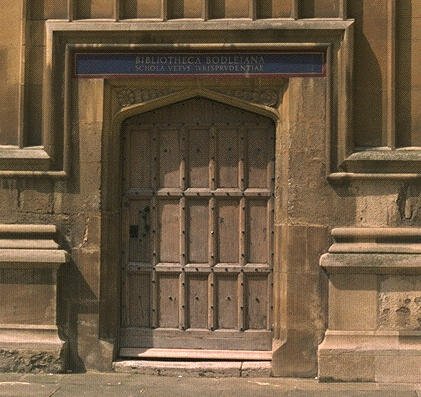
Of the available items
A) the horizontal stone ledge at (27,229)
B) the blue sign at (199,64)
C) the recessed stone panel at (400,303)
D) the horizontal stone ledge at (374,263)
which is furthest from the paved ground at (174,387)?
the blue sign at (199,64)

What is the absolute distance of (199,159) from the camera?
32.7ft

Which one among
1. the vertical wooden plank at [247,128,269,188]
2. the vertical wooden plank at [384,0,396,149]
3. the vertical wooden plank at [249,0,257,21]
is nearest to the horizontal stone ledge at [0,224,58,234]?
the vertical wooden plank at [247,128,269,188]

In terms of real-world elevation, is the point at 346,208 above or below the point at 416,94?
below

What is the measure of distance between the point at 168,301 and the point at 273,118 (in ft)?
7.50

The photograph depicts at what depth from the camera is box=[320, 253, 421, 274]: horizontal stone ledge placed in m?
9.36

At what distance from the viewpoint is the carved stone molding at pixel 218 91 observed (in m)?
9.76

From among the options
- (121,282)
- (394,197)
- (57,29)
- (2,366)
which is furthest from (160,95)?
(2,366)

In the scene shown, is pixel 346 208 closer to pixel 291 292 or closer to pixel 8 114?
pixel 291 292

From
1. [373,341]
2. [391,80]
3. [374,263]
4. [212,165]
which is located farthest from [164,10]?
[373,341]

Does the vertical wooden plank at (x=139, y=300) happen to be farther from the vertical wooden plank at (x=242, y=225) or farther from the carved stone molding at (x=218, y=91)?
the carved stone molding at (x=218, y=91)

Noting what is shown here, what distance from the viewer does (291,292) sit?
959 cm

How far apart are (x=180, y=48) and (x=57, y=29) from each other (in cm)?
132

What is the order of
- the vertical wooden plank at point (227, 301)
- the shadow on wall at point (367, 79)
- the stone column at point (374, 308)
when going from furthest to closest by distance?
the vertical wooden plank at point (227, 301) < the shadow on wall at point (367, 79) < the stone column at point (374, 308)

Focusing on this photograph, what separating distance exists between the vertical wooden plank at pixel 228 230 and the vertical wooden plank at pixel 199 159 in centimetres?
33
